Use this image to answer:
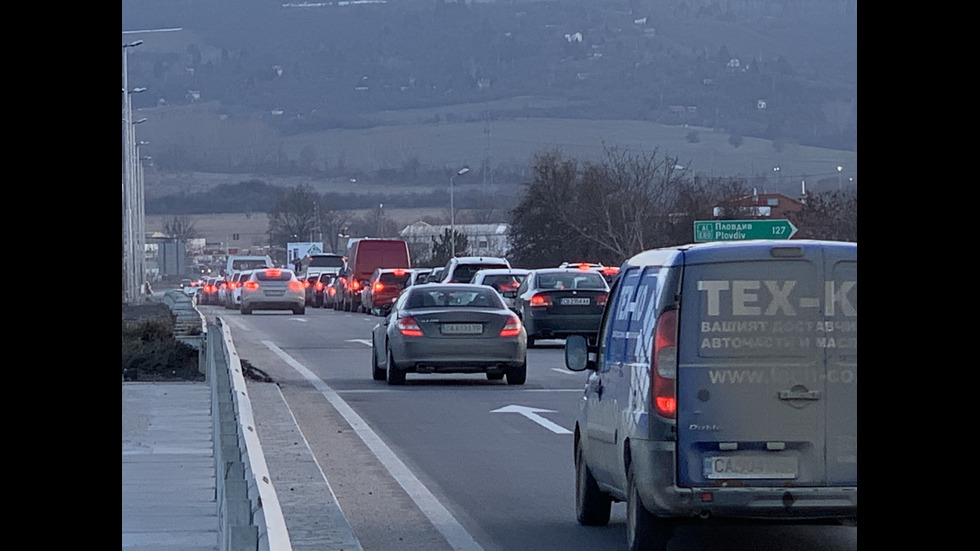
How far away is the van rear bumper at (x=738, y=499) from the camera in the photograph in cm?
810

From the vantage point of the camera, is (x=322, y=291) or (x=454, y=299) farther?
(x=322, y=291)

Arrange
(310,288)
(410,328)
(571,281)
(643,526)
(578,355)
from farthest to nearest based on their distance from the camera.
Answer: (310,288), (571,281), (410,328), (578,355), (643,526)

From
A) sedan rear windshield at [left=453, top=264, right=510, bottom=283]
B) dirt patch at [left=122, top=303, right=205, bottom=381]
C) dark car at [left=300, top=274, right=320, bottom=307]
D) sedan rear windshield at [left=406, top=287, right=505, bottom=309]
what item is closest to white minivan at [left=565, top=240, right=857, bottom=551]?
dirt patch at [left=122, top=303, right=205, bottom=381]

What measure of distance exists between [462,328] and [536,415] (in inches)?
165

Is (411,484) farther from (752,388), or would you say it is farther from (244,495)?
(244,495)

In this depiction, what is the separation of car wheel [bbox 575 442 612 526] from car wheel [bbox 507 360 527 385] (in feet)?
38.6

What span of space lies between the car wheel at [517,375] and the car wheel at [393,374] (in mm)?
1417

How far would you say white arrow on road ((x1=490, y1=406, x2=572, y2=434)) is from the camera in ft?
52.5

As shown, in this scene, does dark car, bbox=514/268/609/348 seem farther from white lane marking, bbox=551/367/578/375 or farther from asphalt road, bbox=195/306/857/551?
white lane marking, bbox=551/367/578/375

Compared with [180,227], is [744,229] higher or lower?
lower

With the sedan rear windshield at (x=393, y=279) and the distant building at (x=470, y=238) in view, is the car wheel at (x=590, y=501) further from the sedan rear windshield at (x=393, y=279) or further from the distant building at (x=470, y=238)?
the distant building at (x=470, y=238)

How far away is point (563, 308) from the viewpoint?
103 feet

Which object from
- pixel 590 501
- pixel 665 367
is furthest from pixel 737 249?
pixel 590 501
